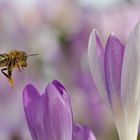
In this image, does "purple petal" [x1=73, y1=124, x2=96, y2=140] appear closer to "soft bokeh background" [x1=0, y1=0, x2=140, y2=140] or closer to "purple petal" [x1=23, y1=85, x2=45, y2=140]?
"purple petal" [x1=23, y1=85, x2=45, y2=140]

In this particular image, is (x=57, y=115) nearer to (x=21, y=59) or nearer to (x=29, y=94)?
(x=29, y=94)

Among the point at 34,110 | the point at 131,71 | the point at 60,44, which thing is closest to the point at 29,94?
the point at 34,110

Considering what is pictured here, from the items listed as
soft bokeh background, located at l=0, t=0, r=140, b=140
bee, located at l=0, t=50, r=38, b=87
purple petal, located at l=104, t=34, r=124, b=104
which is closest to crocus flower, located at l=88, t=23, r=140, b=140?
purple petal, located at l=104, t=34, r=124, b=104

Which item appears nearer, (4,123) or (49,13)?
(4,123)

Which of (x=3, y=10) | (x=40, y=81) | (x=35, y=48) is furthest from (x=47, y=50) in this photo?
(x=40, y=81)

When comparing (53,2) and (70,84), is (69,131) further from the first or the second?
(53,2)

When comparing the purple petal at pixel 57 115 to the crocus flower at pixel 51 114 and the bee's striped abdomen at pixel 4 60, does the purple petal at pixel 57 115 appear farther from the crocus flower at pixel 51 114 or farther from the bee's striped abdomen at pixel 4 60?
the bee's striped abdomen at pixel 4 60

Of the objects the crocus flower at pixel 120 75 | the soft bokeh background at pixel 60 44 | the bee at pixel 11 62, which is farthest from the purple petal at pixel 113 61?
the soft bokeh background at pixel 60 44
